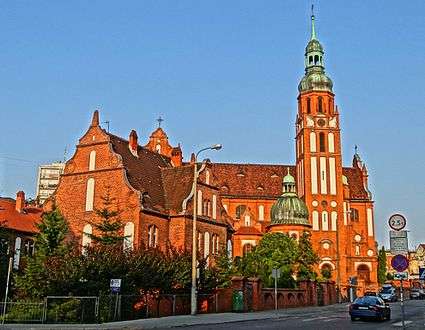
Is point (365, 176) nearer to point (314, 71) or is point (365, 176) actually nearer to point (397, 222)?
point (314, 71)

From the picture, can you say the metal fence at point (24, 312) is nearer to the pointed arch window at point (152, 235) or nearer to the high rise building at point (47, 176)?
the pointed arch window at point (152, 235)

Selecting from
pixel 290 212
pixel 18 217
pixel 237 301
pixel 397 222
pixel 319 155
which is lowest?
pixel 237 301

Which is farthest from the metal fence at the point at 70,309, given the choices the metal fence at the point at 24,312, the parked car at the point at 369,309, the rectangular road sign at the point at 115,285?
the parked car at the point at 369,309

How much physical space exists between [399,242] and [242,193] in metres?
78.5

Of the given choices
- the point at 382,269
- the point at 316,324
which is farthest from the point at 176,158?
the point at 382,269

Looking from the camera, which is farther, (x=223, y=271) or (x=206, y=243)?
(x=206, y=243)

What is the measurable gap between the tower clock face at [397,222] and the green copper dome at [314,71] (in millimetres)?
77172

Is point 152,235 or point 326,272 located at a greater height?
point 152,235

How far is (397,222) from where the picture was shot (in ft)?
66.8

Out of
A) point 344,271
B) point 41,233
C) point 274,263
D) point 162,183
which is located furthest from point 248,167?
point 41,233

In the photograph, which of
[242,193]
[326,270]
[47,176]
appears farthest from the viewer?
[47,176]

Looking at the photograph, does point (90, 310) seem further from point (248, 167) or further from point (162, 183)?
point (248, 167)

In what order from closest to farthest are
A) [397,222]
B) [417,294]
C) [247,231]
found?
[397,222], [247,231], [417,294]

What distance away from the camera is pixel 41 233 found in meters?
40.1
